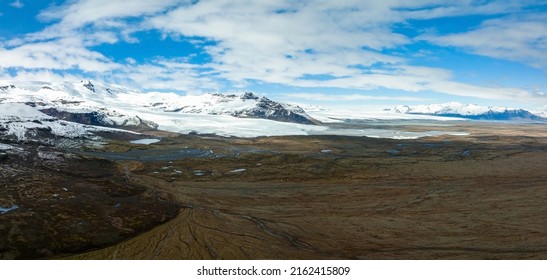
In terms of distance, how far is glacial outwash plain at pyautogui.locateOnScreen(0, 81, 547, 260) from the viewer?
97.5 ft

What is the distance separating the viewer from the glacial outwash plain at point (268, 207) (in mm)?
29719

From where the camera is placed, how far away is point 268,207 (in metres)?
42.4

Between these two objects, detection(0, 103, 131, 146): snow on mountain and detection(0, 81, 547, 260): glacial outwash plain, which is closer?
detection(0, 81, 547, 260): glacial outwash plain

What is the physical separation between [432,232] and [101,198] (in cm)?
3538

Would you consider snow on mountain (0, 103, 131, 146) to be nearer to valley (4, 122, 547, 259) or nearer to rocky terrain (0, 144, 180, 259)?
valley (4, 122, 547, 259)

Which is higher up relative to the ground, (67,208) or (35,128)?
(35,128)

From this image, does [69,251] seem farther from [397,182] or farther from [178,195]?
[397,182]

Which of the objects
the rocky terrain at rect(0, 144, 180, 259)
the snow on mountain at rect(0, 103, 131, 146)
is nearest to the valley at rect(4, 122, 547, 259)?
the rocky terrain at rect(0, 144, 180, 259)

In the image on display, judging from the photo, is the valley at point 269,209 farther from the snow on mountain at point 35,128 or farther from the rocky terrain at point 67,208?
the snow on mountain at point 35,128

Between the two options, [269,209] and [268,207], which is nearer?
[269,209]

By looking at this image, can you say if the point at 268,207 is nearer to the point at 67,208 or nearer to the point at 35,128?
the point at 67,208

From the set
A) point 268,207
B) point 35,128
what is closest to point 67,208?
point 268,207

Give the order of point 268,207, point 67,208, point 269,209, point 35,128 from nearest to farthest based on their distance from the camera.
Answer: point 67,208 → point 269,209 → point 268,207 → point 35,128

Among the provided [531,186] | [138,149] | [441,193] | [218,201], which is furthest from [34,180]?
[531,186]
